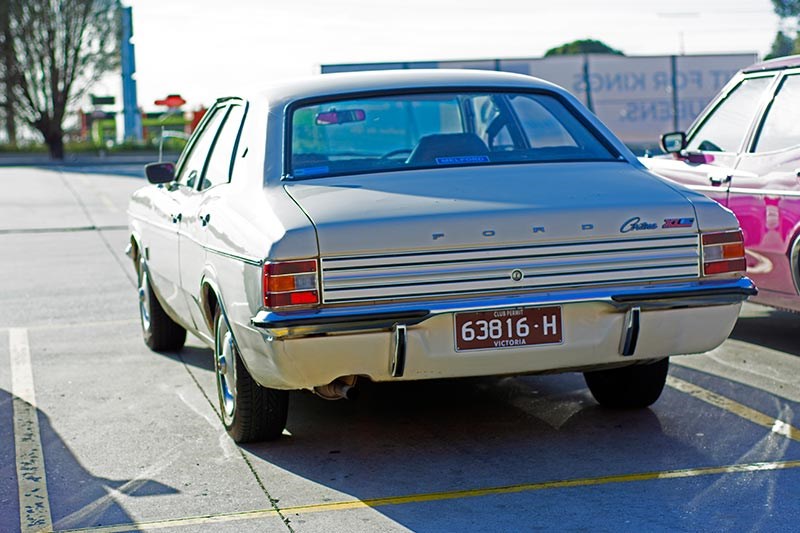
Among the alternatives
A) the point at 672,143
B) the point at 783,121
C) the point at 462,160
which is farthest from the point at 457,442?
the point at 672,143

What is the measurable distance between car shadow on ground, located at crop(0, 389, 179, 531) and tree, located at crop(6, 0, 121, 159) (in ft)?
155

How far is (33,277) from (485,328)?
831cm

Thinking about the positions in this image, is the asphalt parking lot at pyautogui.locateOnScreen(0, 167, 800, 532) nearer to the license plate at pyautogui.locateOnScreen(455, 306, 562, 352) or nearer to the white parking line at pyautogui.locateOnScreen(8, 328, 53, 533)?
the white parking line at pyautogui.locateOnScreen(8, 328, 53, 533)

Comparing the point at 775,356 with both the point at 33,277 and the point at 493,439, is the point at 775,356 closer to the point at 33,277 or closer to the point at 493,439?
the point at 493,439

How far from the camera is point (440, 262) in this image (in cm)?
476

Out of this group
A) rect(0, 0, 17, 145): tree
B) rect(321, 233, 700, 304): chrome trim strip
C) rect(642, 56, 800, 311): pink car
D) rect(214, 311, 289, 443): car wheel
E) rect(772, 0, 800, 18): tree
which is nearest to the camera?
rect(321, 233, 700, 304): chrome trim strip

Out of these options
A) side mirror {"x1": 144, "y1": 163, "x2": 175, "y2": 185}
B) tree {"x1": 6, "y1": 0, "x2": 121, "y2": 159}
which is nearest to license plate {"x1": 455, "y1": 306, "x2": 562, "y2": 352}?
side mirror {"x1": 144, "y1": 163, "x2": 175, "y2": 185}

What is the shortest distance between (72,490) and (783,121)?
456cm

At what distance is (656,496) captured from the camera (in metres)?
4.61

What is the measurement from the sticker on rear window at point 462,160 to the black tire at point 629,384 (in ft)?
3.74

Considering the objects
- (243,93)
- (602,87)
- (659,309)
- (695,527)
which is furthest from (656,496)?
(602,87)

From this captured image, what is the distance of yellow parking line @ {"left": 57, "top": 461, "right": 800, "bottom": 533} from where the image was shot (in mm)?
4488

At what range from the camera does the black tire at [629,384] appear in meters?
5.83

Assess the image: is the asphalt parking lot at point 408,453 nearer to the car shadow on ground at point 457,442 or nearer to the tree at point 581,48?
the car shadow on ground at point 457,442
